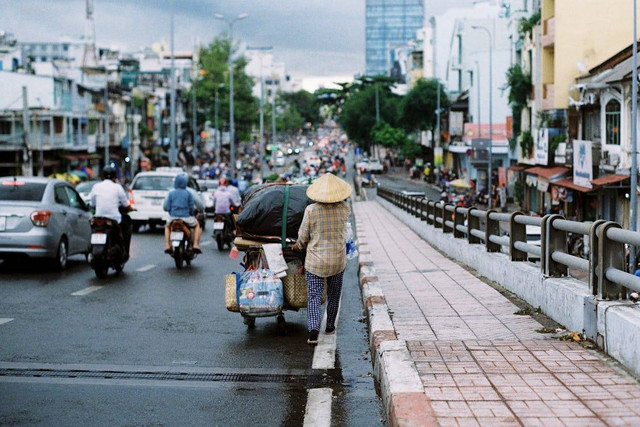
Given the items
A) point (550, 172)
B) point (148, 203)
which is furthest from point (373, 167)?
point (148, 203)

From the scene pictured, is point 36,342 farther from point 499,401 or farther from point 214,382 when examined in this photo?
point 499,401

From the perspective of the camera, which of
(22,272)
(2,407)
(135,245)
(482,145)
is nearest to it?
(2,407)

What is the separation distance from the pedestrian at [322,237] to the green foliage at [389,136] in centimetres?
10251

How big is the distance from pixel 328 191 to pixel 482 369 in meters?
2.97

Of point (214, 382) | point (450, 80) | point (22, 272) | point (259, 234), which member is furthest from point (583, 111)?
point (450, 80)

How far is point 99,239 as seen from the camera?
606 inches

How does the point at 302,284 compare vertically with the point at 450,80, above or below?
below

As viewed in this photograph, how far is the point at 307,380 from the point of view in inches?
305

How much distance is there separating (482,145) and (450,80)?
114 feet

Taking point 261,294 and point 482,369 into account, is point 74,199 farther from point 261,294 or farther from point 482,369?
point 482,369

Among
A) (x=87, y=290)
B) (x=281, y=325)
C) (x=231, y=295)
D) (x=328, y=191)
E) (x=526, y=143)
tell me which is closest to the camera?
(x=328, y=191)

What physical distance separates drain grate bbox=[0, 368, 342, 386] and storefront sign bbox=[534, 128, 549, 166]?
3967 cm

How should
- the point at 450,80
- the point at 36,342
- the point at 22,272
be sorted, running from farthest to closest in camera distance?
the point at 450,80 → the point at 22,272 → the point at 36,342

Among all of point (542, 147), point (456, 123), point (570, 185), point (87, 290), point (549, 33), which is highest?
point (549, 33)
